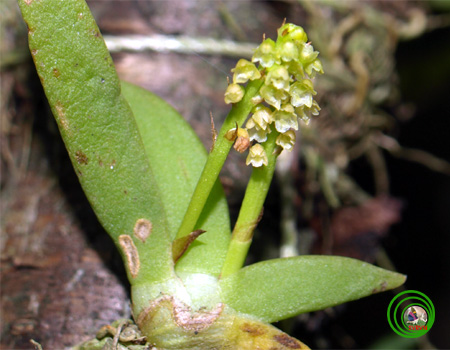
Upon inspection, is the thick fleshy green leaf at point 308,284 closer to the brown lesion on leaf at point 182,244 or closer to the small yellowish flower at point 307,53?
the brown lesion on leaf at point 182,244

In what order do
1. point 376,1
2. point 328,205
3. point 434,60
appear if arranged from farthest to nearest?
1. point 434,60
2. point 376,1
3. point 328,205

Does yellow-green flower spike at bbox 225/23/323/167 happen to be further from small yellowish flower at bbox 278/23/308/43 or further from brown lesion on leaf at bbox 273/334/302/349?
brown lesion on leaf at bbox 273/334/302/349

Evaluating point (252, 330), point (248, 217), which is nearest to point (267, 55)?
point (248, 217)

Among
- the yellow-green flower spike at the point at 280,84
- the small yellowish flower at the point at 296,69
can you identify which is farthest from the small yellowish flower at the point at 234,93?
the small yellowish flower at the point at 296,69

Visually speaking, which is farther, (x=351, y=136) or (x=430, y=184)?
(x=430, y=184)

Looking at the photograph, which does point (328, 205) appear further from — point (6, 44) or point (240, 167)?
point (6, 44)

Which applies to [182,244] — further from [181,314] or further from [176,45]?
[176,45]

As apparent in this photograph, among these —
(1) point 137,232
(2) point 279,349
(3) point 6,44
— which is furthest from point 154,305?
(3) point 6,44

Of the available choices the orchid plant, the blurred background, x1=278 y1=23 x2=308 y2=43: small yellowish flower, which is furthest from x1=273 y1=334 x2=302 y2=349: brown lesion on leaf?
x1=278 y1=23 x2=308 y2=43: small yellowish flower
